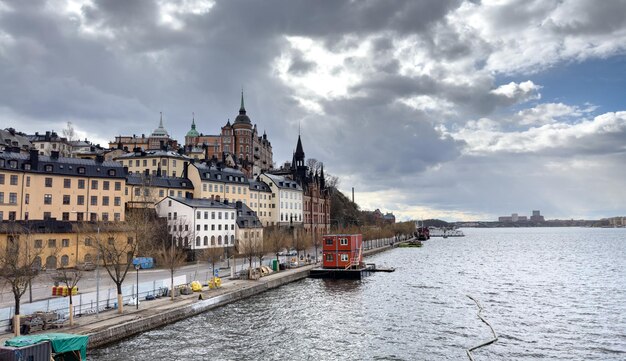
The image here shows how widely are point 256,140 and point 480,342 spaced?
14932 centimetres

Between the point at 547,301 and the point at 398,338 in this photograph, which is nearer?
the point at 398,338

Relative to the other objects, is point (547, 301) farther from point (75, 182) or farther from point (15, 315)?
point (75, 182)

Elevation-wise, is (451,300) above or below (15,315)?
below

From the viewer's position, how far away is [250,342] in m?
31.3

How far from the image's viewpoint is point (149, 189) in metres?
80.9

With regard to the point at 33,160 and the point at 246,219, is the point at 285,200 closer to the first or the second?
the point at 246,219

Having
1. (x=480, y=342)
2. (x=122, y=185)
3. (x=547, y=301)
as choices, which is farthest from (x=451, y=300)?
(x=122, y=185)

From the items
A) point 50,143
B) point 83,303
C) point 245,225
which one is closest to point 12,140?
point 50,143

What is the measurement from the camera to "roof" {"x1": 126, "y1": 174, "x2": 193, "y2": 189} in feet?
270

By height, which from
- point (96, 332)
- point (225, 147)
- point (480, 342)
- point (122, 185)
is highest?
point (225, 147)

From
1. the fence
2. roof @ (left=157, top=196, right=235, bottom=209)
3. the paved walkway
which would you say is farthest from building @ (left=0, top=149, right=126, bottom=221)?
the fence

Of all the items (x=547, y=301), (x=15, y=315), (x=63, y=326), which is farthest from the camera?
(x=547, y=301)

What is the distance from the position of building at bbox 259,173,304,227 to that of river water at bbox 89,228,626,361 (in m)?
53.3

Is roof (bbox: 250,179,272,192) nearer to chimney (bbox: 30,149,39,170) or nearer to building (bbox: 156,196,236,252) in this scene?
building (bbox: 156,196,236,252)
